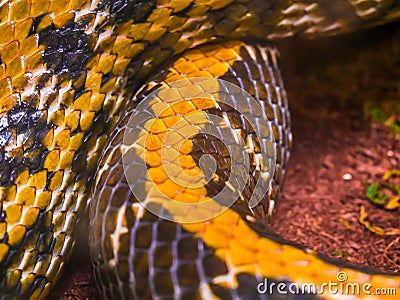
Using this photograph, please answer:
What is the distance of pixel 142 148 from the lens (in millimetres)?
1850

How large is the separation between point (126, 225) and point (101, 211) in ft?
0.42

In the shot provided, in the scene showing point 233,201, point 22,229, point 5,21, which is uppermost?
point 5,21

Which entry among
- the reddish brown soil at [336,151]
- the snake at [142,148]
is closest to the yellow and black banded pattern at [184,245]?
the snake at [142,148]

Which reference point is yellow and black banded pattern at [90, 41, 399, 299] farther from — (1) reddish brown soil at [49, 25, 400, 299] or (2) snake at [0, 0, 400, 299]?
(1) reddish brown soil at [49, 25, 400, 299]

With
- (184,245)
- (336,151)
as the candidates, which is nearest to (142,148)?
(184,245)

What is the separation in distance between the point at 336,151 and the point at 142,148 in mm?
1167

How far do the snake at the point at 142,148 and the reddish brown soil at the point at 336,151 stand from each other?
0.75 ft

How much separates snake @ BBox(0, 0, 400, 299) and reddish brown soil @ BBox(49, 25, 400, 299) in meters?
0.23

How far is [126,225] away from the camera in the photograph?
5.69 ft

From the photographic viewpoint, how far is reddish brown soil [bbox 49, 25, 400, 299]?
2291mm

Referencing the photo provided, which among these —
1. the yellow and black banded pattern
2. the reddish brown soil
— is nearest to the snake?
the yellow and black banded pattern

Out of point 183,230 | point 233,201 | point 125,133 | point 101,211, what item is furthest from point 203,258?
point 125,133

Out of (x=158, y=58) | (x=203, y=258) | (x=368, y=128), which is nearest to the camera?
(x=203, y=258)

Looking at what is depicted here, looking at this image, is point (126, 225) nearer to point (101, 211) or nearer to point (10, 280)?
point (101, 211)
